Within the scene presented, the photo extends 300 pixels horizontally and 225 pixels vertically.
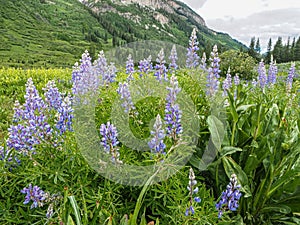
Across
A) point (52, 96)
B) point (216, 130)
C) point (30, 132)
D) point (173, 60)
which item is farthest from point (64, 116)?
point (173, 60)

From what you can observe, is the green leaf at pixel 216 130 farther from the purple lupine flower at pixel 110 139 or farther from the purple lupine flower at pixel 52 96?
the purple lupine flower at pixel 52 96

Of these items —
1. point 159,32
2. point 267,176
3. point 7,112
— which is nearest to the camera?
point 267,176

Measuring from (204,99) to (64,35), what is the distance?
11700cm

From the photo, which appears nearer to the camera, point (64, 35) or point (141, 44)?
point (141, 44)

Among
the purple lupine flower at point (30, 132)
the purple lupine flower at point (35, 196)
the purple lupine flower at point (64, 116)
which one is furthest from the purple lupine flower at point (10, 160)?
the purple lupine flower at point (64, 116)

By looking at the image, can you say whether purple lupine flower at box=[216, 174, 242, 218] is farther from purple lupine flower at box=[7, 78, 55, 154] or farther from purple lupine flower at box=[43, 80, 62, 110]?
purple lupine flower at box=[43, 80, 62, 110]

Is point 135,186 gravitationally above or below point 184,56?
below

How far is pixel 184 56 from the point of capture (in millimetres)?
3529

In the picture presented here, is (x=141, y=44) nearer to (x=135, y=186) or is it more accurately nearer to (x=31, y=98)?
(x=31, y=98)

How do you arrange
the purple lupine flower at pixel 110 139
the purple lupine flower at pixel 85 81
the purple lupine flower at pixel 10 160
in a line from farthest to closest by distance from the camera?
the purple lupine flower at pixel 85 81 < the purple lupine flower at pixel 10 160 < the purple lupine flower at pixel 110 139

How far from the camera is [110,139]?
6.81 feet

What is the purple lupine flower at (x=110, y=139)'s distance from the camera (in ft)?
6.58

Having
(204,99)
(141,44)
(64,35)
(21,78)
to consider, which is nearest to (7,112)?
(21,78)

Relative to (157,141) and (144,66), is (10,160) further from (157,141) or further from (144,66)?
(144,66)
